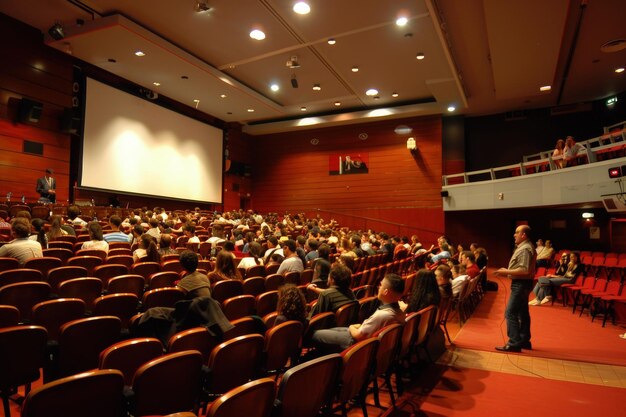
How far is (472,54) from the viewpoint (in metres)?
11.4

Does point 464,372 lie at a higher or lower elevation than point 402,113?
lower

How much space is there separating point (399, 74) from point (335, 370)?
12583mm

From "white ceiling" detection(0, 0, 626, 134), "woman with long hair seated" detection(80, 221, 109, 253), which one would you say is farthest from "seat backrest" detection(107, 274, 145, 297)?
"white ceiling" detection(0, 0, 626, 134)

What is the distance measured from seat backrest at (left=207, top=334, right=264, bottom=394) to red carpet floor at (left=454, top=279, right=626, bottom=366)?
3.20 meters

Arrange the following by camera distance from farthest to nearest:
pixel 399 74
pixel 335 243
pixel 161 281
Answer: pixel 399 74
pixel 335 243
pixel 161 281

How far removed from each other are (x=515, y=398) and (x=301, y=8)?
8797 millimetres

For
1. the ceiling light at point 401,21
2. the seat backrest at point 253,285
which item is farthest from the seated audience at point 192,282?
the ceiling light at point 401,21

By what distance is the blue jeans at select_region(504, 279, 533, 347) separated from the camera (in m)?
4.55

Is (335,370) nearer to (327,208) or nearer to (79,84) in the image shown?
(79,84)

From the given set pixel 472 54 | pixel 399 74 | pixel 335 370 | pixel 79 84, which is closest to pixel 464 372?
pixel 335 370

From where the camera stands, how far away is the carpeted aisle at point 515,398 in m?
3.03

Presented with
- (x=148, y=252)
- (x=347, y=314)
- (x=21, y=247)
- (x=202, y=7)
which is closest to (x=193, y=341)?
(x=347, y=314)

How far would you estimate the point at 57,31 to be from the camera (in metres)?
9.72

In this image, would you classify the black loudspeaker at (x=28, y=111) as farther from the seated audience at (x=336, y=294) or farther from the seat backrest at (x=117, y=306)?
the seated audience at (x=336, y=294)
